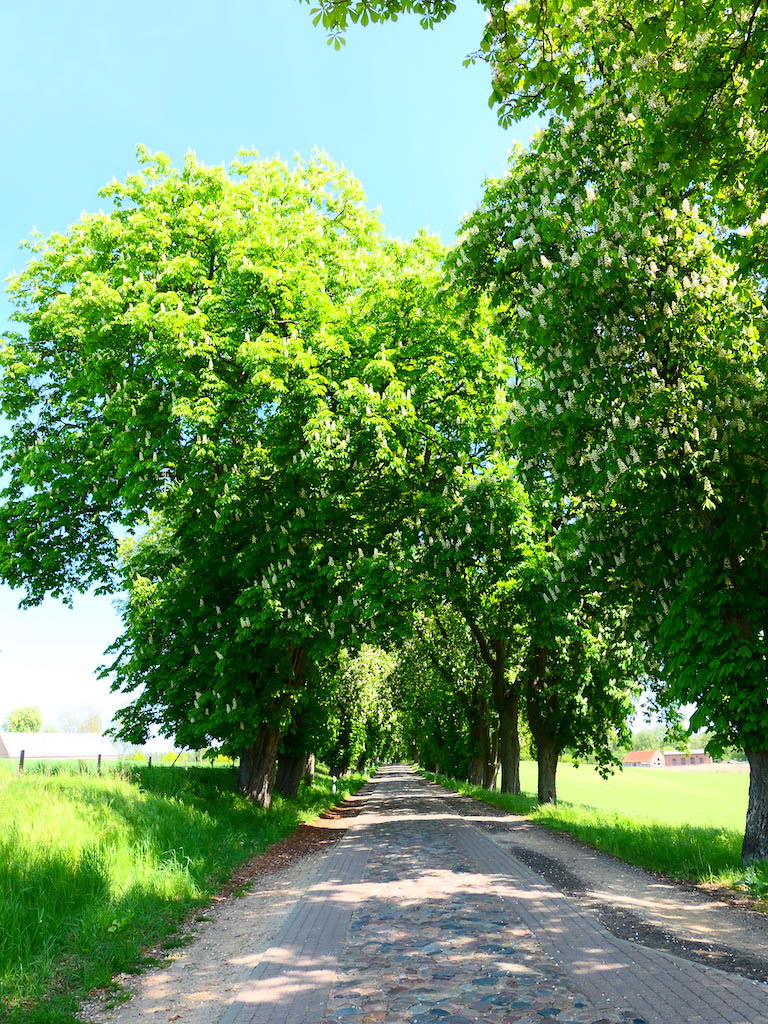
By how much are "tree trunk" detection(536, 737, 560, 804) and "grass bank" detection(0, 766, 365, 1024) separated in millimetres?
12087

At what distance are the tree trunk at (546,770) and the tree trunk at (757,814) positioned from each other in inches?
541

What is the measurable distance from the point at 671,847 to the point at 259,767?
11.0 metres

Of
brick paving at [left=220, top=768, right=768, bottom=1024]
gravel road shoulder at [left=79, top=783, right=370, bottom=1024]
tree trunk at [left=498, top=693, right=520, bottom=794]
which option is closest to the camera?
brick paving at [left=220, top=768, right=768, bottom=1024]

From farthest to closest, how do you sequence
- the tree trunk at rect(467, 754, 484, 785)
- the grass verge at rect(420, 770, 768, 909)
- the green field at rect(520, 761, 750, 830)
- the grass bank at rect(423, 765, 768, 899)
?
1. the green field at rect(520, 761, 750, 830)
2. the tree trunk at rect(467, 754, 484, 785)
3. the grass bank at rect(423, 765, 768, 899)
4. the grass verge at rect(420, 770, 768, 909)

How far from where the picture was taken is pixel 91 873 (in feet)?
27.6

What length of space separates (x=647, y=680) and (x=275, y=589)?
42.7 ft

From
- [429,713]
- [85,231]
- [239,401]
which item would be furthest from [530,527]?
[429,713]

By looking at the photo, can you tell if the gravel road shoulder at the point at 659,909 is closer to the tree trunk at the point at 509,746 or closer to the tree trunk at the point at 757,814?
the tree trunk at the point at 757,814

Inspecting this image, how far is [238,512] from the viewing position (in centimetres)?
1602

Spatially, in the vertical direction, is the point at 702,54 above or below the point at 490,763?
above

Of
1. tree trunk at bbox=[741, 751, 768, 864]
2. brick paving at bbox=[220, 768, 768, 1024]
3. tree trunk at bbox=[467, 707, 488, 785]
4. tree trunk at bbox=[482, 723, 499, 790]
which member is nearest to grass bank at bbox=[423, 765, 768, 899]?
tree trunk at bbox=[741, 751, 768, 864]

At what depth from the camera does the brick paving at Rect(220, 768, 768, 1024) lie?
521 centimetres

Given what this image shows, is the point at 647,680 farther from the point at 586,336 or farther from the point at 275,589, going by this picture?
the point at 586,336

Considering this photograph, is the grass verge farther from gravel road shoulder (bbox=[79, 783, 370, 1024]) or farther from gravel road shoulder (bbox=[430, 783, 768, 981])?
gravel road shoulder (bbox=[79, 783, 370, 1024])
